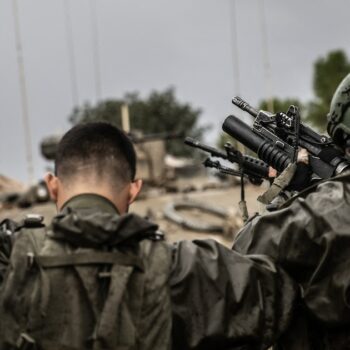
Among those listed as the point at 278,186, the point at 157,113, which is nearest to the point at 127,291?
the point at 278,186

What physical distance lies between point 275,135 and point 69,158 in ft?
4.21

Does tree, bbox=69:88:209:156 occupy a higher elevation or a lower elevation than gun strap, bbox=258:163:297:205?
lower

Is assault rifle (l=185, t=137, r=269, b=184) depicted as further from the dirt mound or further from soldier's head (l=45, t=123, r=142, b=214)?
the dirt mound

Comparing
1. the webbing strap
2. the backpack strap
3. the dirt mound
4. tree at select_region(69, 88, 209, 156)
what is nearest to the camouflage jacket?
the webbing strap

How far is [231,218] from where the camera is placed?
20156mm

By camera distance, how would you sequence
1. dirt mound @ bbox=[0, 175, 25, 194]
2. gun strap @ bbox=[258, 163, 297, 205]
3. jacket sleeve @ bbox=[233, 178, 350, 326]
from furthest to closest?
dirt mound @ bbox=[0, 175, 25, 194] → gun strap @ bbox=[258, 163, 297, 205] → jacket sleeve @ bbox=[233, 178, 350, 326]

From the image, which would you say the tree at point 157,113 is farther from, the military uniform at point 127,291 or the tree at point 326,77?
the military uniform at point 127,291

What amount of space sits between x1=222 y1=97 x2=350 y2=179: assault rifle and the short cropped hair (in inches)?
37.3

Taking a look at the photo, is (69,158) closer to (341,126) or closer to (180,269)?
(180,269)

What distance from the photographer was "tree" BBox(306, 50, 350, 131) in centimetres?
4066

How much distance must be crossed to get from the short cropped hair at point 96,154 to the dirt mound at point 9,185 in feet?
91.8

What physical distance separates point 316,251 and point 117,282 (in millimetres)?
700

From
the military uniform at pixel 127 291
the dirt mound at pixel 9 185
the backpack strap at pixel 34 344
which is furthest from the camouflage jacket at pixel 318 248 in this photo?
the dirt mound at pixel 9 185

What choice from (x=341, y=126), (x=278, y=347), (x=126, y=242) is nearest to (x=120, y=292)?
(x=126, y=242)
